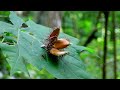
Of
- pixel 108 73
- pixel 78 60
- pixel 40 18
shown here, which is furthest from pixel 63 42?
pixel 40 18

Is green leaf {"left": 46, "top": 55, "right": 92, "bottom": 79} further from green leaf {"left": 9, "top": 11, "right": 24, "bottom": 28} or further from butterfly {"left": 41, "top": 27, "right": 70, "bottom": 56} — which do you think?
green leaf {"left": 9, "top": 11, "right": 24, "bottom": 28}

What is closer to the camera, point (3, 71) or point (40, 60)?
point (40, 60)

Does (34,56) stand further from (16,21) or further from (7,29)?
(16,21)

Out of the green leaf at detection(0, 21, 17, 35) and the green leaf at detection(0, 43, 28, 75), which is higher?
the green leaf at detection(0, 21, 17, 35)

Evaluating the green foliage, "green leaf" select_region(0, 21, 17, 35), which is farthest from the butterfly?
Result: "green leaf" select_region(0, 21, 17, 35)

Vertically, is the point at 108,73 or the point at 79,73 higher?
the point at 79,73

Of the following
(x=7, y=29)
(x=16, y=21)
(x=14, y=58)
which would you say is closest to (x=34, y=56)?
(x=14, y=58)
